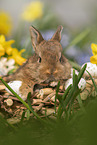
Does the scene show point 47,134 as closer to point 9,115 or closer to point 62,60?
point 9,115

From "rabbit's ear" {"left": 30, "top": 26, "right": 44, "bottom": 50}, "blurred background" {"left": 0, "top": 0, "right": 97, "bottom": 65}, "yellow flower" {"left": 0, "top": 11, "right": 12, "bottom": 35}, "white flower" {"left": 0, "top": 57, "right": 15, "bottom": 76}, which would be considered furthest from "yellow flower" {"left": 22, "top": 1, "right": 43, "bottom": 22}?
"rabbit's ear" {"left": 30, "top": 26, "right": 44, "bottom": 50}

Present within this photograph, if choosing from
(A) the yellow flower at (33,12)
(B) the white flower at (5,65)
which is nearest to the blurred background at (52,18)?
(A) the yellow flower at (33,12)

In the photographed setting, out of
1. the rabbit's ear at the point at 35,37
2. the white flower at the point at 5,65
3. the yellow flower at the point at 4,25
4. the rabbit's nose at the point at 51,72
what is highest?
the yellow flower at the point at 4,25

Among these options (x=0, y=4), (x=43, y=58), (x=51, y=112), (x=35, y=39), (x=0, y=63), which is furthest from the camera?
(x=0, y=4)

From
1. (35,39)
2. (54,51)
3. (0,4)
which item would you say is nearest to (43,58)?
(54,51)

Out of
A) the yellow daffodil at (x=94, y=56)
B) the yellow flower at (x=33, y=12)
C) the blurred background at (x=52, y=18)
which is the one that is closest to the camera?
the yellow daffodil at (x=94, y=56)

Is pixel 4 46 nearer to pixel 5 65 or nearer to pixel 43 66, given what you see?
pixel 5 65

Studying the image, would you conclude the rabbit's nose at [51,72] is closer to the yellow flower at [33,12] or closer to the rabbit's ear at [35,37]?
the rabbit's ear at [35,37]
